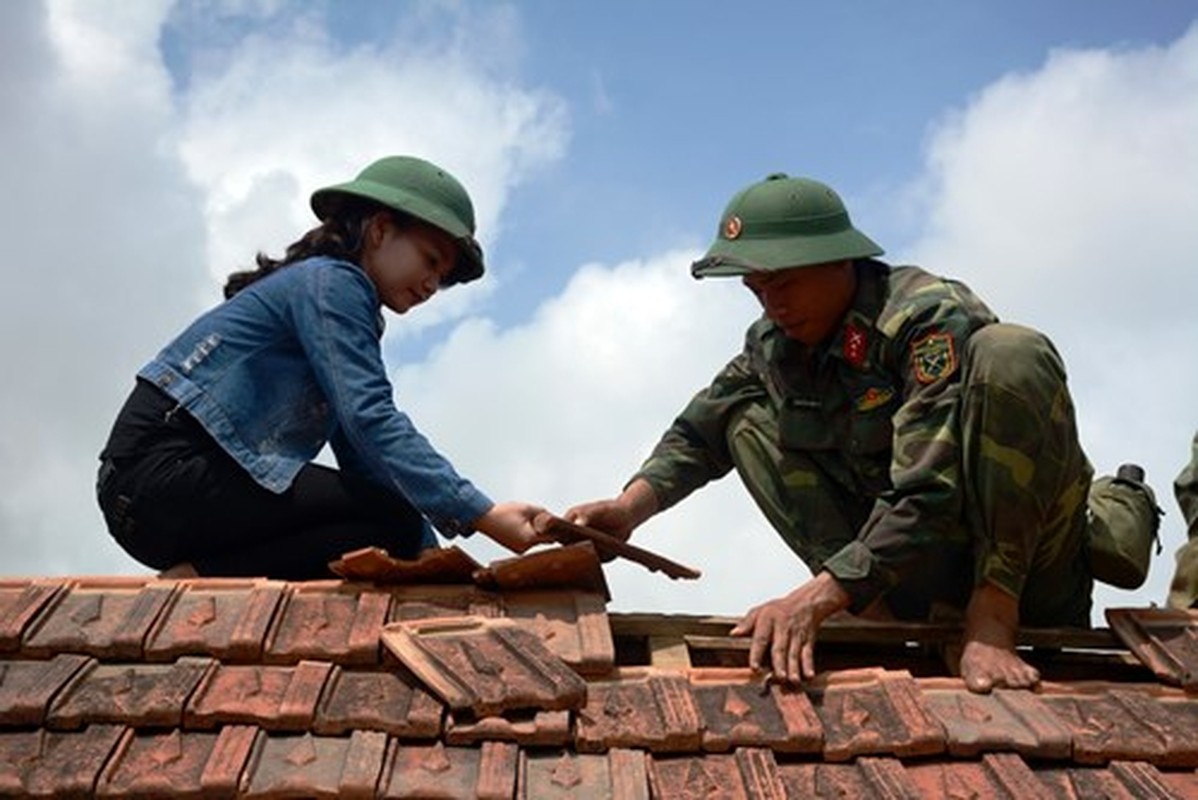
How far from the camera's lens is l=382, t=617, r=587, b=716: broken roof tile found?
2893 millimetres

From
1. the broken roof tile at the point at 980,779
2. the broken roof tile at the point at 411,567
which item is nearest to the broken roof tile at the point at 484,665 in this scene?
the broken roof tile at the point at 411,567

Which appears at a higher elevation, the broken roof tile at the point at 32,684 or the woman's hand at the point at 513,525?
the woman's hand at the point at 513,525

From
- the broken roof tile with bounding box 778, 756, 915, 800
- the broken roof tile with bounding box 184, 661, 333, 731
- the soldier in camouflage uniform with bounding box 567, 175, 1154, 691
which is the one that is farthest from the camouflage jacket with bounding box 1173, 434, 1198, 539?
the broken roof tile with bounding box 184, 661, 333, 731

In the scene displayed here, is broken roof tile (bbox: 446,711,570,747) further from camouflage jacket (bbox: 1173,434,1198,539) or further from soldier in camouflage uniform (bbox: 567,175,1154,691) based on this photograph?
camouflage jacket (bbox: 1173,434,1198,539)

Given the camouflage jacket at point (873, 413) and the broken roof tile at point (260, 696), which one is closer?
the broken roof tile at point (260, 696)

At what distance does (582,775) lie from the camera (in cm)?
276

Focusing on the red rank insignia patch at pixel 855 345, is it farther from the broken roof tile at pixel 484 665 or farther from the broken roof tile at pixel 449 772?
the broken roof tile at pixel 449 772

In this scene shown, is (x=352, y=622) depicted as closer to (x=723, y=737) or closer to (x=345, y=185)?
(x=723, y=737)

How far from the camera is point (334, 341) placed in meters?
3.93

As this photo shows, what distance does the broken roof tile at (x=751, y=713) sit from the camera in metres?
2.92

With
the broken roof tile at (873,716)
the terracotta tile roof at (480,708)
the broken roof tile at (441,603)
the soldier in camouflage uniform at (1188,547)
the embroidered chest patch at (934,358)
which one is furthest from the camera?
the soldier in camouflage uniform at (1188,547)

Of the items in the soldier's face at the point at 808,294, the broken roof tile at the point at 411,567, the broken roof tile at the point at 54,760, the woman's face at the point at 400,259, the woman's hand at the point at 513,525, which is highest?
the woman's face at the point at 400,259

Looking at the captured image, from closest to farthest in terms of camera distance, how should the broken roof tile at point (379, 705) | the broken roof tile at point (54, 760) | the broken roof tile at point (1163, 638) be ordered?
1. the broken roof tile at point (54, 760)
2. the broken roof tile at point (379, 705)
3. the broken roof tile at point (1163, 638)

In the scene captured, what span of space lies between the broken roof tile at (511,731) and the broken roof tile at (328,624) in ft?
1.09
